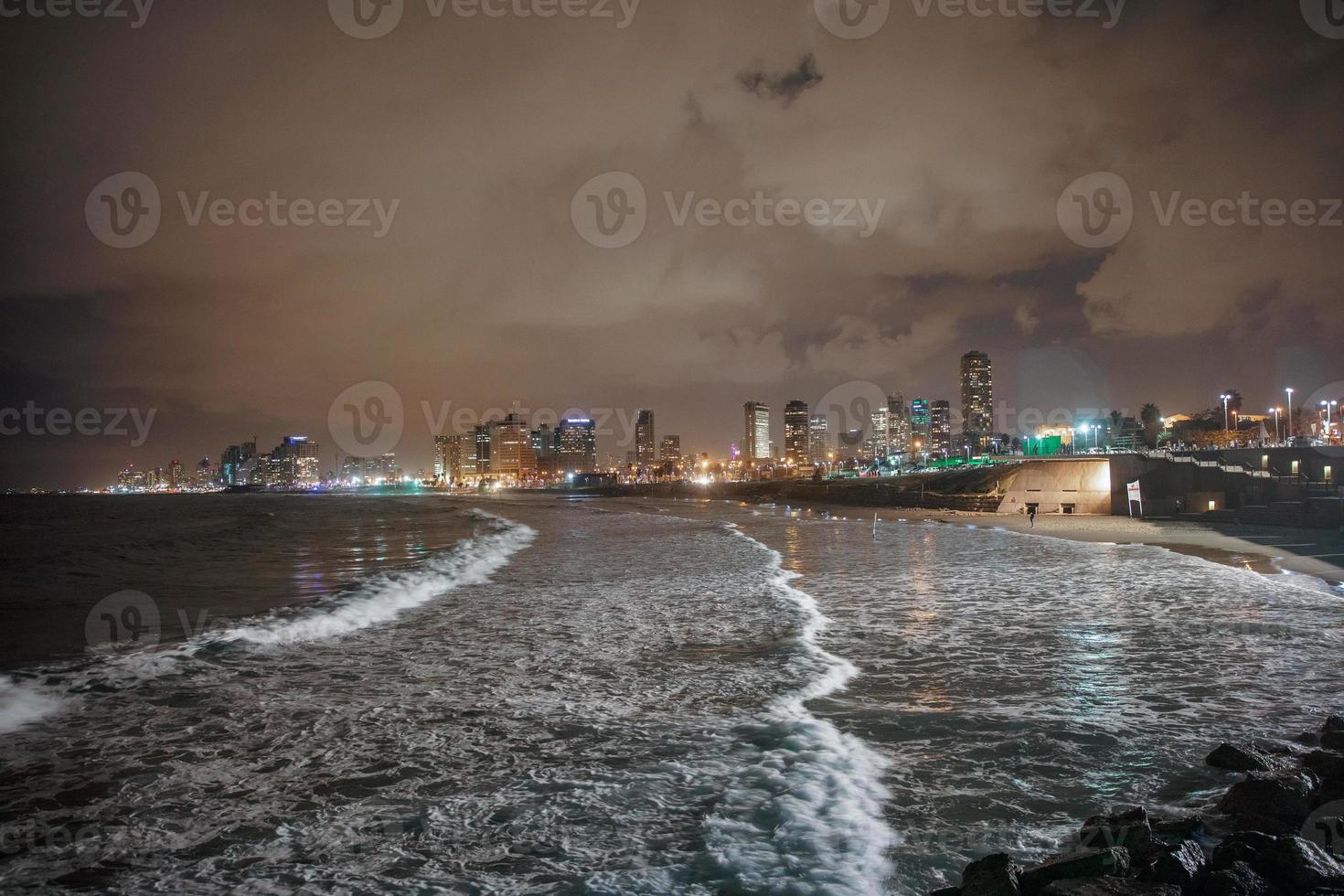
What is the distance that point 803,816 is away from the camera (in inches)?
215

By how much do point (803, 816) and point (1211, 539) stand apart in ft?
92.8

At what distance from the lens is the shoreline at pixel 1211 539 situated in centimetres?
1898

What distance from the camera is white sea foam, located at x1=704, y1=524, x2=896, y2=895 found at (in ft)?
15.2

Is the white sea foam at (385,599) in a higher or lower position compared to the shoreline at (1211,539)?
higher

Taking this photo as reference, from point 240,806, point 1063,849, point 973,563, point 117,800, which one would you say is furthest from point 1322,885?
point 973,563

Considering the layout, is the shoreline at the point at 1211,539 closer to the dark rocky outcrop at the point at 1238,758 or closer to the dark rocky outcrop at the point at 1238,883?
the dark rocky outcrop at the point at 1238,758

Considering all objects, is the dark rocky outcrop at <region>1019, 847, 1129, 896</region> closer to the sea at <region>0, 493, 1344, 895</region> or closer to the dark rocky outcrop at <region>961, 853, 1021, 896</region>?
the dark rocky outcrop at <region>961, 853, 1021, 896</region>

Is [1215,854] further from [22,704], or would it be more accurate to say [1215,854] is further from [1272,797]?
[22,704]

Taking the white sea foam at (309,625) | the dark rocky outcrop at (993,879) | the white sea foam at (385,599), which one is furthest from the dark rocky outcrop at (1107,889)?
the white sea foam at (385,599)

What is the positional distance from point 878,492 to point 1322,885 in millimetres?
66761

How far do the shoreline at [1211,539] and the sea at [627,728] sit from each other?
2.39 meters

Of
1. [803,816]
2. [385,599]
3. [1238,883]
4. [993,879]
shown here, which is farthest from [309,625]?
[1238,883]

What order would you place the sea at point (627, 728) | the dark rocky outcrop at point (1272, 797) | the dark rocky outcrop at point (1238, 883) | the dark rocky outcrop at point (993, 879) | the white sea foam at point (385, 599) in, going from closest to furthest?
the dark rocky outcrop at point (1238, 883), the dark rocky outcrop at point (993, 879), the dark rocky outcrop at point (1272, 797), the sea at point (627, 728), the white sea foam at point (385, 599)

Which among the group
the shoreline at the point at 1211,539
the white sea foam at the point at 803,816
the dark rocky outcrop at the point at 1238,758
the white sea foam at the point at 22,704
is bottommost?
the shoreline at the point at 1211,539
